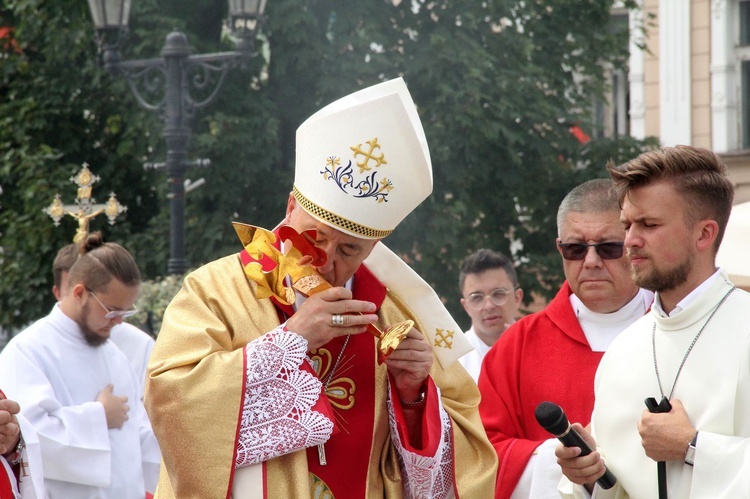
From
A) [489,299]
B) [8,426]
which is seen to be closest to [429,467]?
[8,426]

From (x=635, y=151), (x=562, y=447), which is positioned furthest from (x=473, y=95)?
(x=562, y=447)

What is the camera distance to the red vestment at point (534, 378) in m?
4.96

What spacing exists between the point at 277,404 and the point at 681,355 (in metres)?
1.17

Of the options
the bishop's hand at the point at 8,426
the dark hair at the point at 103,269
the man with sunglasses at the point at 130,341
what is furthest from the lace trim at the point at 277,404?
the man with sunglasses at the point at 130,341

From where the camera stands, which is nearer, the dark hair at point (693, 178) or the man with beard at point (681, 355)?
the man with beard at point (681, 355)

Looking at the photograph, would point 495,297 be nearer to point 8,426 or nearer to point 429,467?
point 8,426

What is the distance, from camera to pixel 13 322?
1598 centimetres

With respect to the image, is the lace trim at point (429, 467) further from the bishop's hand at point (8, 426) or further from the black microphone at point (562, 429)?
the bishop's hand at point (8, 426)

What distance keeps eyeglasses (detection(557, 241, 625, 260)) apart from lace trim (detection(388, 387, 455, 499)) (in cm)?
103

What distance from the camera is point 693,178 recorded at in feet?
12.0

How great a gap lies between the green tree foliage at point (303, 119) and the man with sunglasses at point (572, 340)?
9271mm

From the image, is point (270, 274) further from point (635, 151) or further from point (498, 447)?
point (635, 151)

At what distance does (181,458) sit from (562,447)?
1.09 m

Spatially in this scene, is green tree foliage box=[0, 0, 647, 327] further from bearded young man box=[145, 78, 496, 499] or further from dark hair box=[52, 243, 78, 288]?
bearded young man box=[145, 78, 496, 499]
